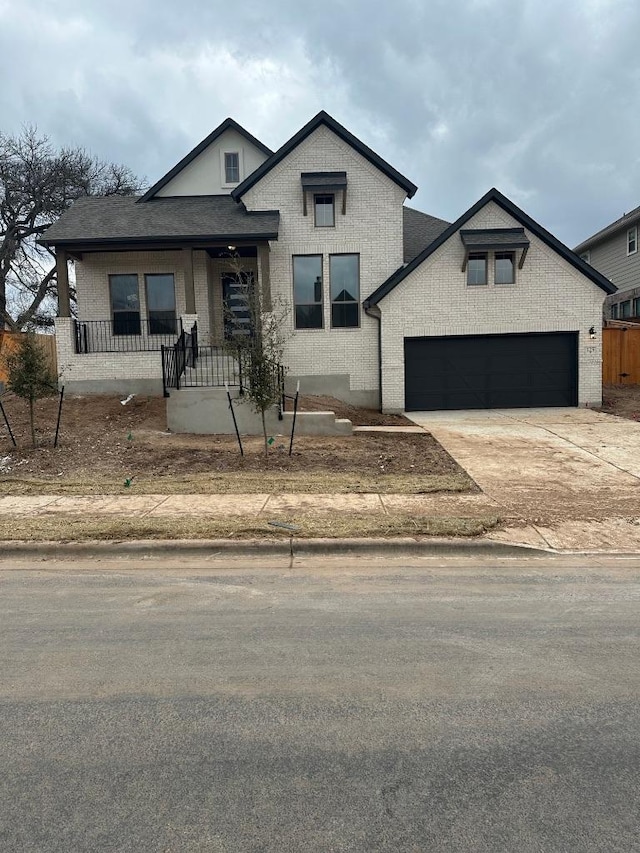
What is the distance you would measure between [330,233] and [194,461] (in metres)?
10.1

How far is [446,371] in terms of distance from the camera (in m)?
17.8

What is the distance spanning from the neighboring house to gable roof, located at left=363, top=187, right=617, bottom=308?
0.04m

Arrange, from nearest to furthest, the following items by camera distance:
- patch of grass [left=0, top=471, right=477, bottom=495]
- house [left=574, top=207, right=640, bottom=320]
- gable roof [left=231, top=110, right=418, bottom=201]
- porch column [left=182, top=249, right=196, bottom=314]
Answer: patch of grass [left=0, top=471, right=477, bottom=495], porch column [left=182, top=249, right=196, bottom=314], gable roof [left=231, top=110, right=418, bottom=201], house [left=574, top=207, right=640, bottom=320]

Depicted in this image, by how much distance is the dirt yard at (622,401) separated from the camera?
1631 centimetres

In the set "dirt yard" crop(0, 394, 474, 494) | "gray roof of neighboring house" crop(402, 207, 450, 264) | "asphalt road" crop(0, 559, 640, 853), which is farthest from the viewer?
"gray roof of neighboring house" crop(402, 207, 450, 264)

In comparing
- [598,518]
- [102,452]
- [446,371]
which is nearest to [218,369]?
[102,452]

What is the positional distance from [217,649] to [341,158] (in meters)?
17.0

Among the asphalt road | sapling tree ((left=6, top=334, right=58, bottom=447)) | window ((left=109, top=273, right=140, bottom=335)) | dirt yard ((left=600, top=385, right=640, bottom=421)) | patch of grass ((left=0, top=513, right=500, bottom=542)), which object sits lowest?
the asphalt road

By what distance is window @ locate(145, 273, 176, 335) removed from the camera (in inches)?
722

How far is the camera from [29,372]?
1129cm

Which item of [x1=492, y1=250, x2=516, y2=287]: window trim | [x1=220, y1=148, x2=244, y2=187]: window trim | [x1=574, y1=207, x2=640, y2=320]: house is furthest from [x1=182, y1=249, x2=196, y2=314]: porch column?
[x1=574, y1=207, x2=640, y2=320]: house

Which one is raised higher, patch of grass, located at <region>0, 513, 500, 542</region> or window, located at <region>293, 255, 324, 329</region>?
window, located at <region>293, 255, 324, 329</region>

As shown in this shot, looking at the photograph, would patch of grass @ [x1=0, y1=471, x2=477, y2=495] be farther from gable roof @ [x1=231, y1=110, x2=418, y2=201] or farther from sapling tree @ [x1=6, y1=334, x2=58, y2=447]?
gable roof @ [x1=231, y1=110, x2=418, y2=201]

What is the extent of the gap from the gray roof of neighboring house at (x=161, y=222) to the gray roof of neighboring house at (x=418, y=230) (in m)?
4.89
